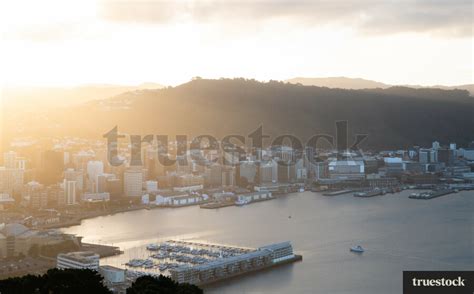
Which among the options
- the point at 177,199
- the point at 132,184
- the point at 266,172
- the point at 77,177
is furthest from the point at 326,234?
the point at 266,172

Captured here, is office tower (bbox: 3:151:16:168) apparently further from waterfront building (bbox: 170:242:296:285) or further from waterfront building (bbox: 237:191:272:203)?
waterfront building (bbox: 170:242:296:285)

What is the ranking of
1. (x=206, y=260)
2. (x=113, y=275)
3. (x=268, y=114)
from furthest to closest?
(x=268, y=114) < (x=206, y=260) < (x=113, y=275)

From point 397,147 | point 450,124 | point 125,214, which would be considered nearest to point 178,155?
point 125,214

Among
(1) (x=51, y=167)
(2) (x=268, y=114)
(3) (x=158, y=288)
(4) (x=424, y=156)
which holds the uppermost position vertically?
(2) (x=268, y=114)

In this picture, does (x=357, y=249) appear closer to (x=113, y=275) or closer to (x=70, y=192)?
(x=113, y=275)

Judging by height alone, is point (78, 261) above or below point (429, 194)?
below

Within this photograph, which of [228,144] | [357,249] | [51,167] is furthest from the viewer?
[228,144]

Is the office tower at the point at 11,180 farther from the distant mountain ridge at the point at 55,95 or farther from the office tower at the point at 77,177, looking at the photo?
the distant mountain ridge at the point at 55,95
